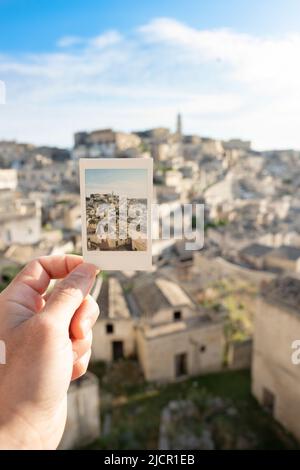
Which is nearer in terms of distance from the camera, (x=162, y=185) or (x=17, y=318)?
(x=17, y=318)

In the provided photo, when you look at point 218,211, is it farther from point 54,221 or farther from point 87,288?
point 87,288

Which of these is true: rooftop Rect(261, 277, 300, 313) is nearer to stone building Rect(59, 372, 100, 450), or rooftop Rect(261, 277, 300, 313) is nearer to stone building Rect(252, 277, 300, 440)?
stone building Rect(252, 277, 300, 440)

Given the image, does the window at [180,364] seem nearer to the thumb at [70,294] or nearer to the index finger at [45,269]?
the index finger at [45,269]

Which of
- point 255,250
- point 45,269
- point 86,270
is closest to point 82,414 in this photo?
point 45,269

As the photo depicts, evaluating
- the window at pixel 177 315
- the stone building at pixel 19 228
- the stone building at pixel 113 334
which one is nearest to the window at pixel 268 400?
the window at pixel 177 315

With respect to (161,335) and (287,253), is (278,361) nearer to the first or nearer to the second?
(161,335)

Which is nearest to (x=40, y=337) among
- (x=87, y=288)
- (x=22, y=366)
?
(x=22, y=366)
